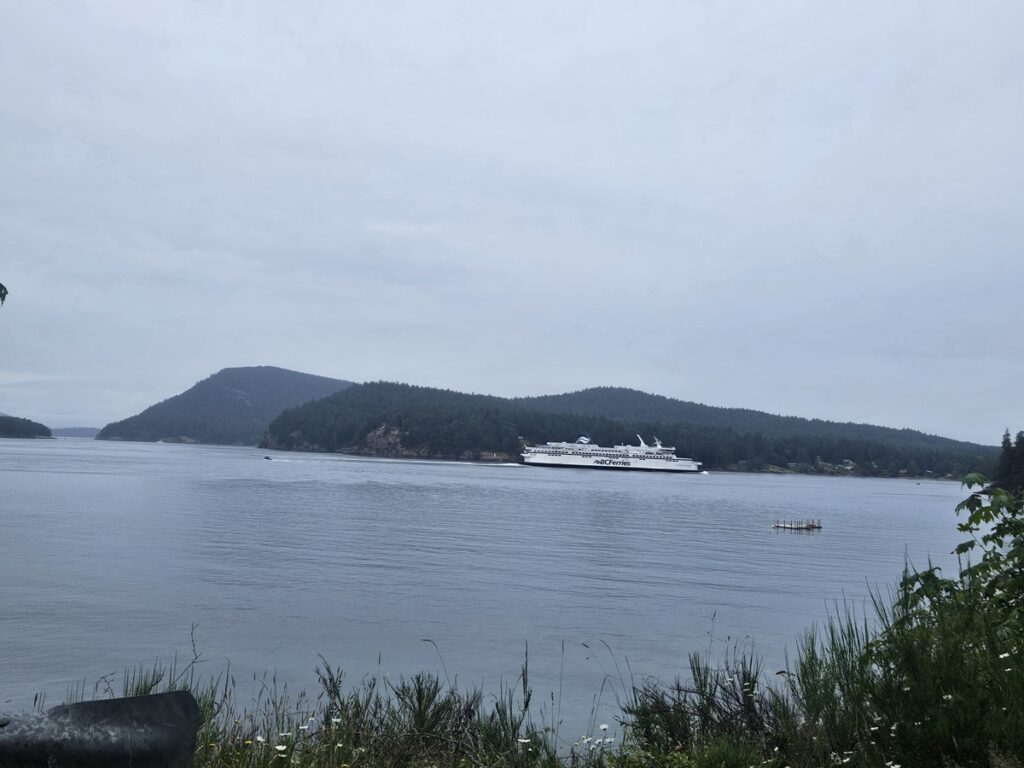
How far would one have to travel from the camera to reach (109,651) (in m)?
15.3

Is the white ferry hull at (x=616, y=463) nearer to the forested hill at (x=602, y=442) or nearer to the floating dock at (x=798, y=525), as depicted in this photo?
the forested hill at (x=602, y=442)

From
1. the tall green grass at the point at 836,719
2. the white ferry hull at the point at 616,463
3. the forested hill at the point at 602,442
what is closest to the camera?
the tall green grass at the point at 836,719

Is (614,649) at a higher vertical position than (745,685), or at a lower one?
lower

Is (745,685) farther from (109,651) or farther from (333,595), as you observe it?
(333,595)

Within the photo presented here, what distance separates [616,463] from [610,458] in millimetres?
1717

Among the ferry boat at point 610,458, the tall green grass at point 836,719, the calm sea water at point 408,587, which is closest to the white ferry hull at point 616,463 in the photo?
the ferry boat at point 610,458

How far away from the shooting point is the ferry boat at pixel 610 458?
153875 mm

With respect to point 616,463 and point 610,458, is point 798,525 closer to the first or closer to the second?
point 616,463

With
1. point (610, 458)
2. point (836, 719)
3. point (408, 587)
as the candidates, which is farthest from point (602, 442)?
point (836, 719)

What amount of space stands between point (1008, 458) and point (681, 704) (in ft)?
246

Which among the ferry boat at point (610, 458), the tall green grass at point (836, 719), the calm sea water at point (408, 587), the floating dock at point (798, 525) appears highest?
the ferry boat at point (610, 458)

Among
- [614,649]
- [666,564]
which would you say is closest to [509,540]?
[666,564]

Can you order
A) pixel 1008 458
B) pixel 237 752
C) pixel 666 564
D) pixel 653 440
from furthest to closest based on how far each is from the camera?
pixel 653 440 < pixel 1008 458 < pixel 666 564 < pixel 237 752

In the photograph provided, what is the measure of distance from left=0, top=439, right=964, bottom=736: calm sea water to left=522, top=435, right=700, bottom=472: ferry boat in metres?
99.8
